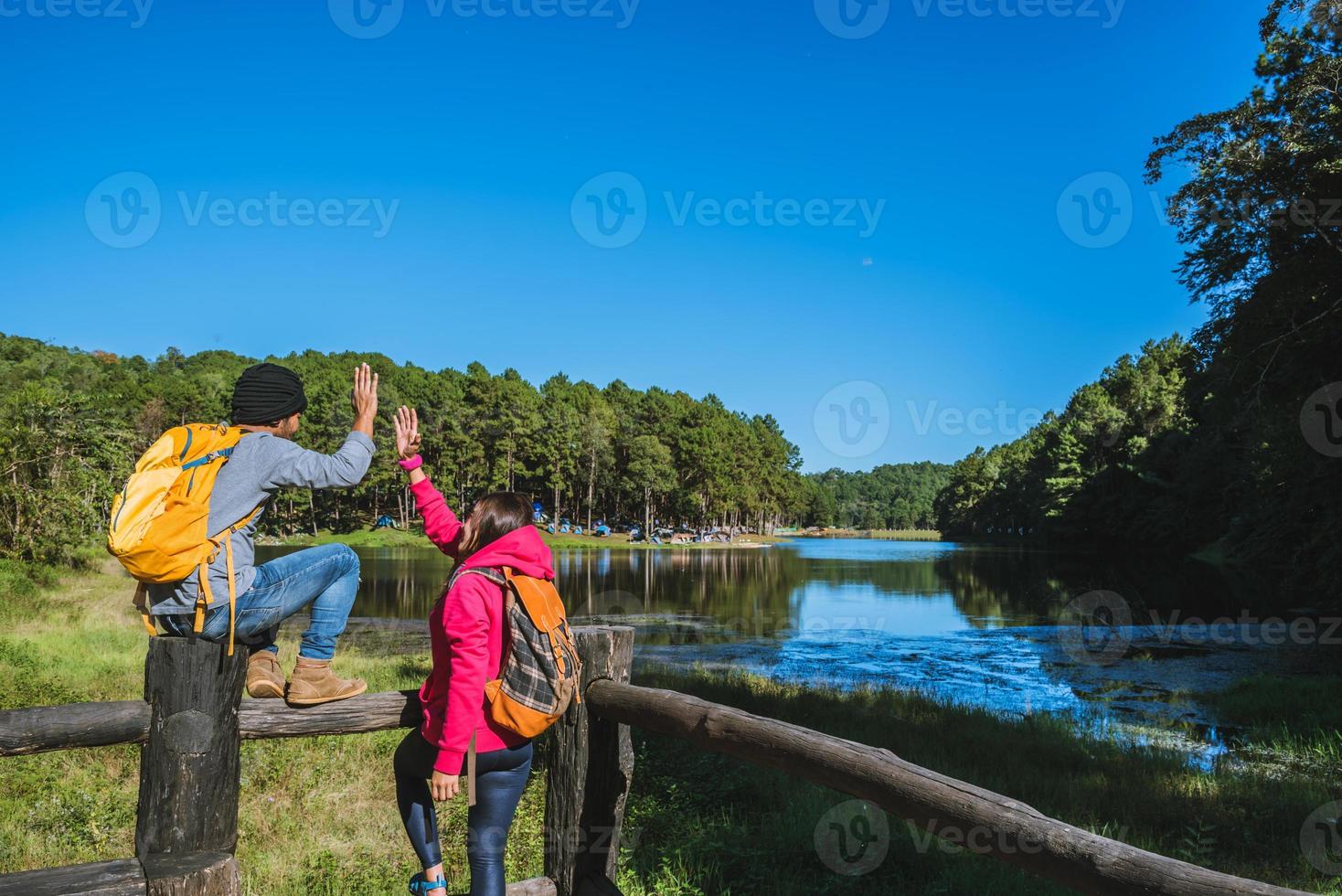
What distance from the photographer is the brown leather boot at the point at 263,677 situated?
316cm

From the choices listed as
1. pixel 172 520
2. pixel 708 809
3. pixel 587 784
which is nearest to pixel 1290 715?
pixel 708 809

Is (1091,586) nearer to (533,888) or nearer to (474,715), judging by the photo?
(533,888)

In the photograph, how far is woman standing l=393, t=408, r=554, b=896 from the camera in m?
3.06

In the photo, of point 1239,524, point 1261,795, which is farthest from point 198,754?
point 1239,524

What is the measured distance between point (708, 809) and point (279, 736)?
5.21 meters

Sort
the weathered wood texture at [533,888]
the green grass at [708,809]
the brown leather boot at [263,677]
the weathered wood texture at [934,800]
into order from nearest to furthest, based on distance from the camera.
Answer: the weathered wood texture at [934,800], the brown leather boot at [263,677], the weathered wood texture at [533,888], the green grass at [708,809]

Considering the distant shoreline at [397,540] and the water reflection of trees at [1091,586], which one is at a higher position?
the distant shoreline at [397,540]

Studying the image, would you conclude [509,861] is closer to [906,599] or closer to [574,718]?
[574,718]

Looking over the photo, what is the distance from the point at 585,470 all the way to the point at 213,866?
271 ft

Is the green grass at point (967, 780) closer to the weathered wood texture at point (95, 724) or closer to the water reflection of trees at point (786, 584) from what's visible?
the weathered wood texture at point (95, 724)

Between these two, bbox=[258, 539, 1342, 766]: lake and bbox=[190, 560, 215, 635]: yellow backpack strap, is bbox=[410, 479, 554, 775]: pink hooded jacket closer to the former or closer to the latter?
bbox=[190, 560, 215, 635]: yellow backpack strap

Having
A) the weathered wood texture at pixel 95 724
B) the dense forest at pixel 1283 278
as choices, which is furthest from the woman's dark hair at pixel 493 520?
the dense forest at pixel 1283 278

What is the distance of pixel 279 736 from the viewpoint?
3.11 m

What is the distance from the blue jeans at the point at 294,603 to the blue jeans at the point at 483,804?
1.86 feet
